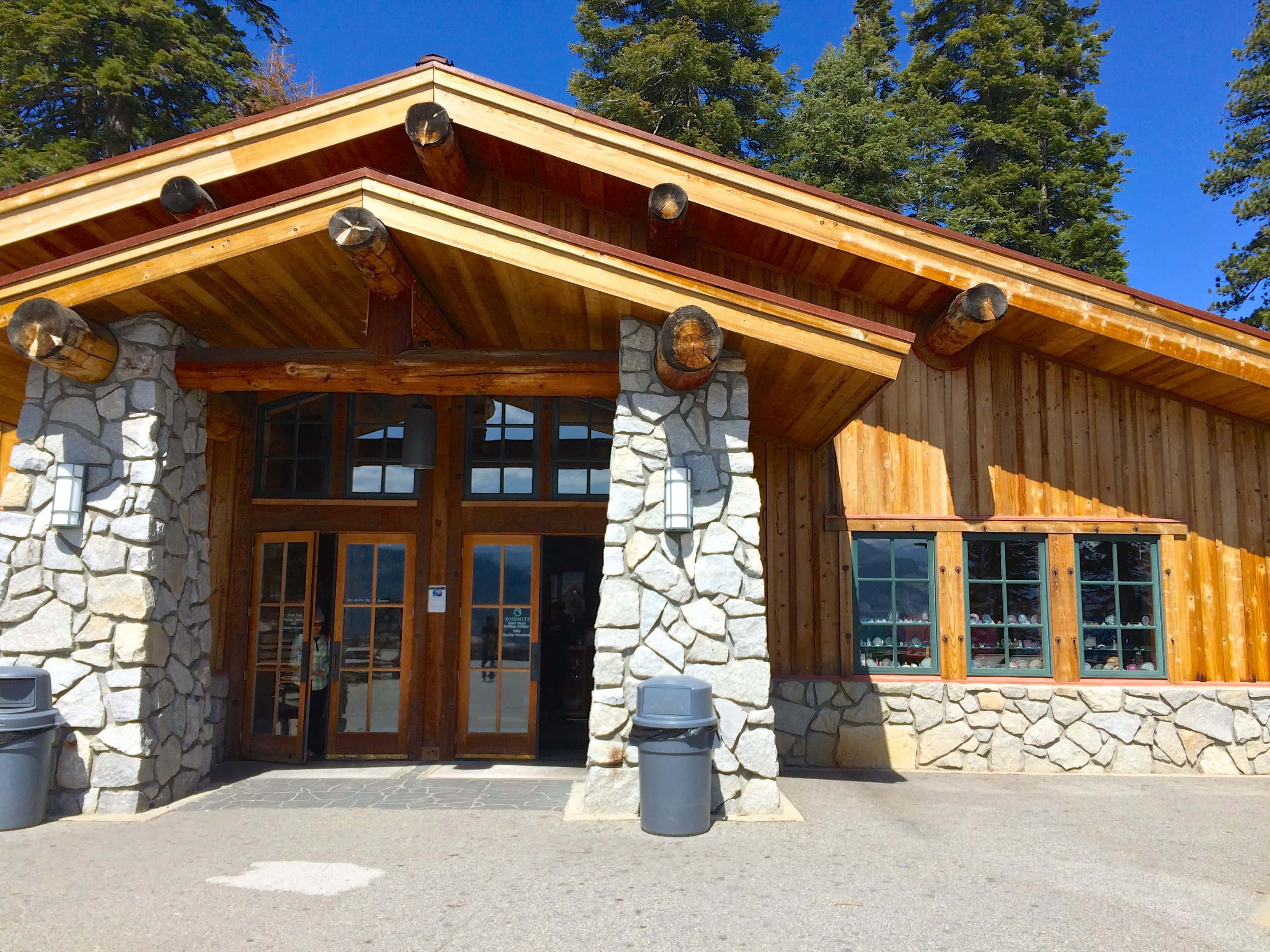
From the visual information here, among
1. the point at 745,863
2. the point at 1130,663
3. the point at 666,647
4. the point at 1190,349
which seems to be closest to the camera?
the point at 745,863

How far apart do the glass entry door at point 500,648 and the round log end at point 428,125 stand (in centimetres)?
380

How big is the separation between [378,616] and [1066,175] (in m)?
18.3

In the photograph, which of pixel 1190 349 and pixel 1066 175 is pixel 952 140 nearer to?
pixel 1066 175

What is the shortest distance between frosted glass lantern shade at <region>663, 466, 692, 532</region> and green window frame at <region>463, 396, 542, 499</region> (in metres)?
2.75

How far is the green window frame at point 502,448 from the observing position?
29.4 ft

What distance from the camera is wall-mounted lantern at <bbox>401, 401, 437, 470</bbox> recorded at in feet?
26.2

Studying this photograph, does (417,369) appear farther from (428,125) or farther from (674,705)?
(674,705)

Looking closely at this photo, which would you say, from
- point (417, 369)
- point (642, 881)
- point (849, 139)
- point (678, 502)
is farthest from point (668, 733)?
point (849, 139)

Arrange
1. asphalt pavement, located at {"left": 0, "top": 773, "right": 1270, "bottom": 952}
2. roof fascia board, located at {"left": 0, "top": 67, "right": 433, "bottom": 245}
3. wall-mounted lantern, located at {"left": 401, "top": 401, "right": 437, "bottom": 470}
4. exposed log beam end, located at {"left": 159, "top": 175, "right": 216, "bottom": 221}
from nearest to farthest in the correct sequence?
asphalt pavement, located at {"left": 0, "top": 773, "right": 1270, "bottom": 952} → roof fascia board, located at {"left": 0, "top": 67, "right": 433, "bottom": 245} → exposed log beam end, located at {"left": 159, "top": 175, "right": 216, "bottom": 221} → wall-mounted lantern, located at {"left": 401, "top": 401, "right": 437, "bottom": 470}

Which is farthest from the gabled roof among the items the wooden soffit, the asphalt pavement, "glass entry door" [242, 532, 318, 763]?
the asphalt pavement

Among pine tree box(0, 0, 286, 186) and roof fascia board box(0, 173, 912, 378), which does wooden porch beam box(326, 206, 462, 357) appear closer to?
roof fascia board box(0, 173, 912, 378)

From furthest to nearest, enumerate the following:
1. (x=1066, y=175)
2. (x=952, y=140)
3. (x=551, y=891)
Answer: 1. (x=952, y=140)
2. (x=1066, y=175)
3. (x=551, y=891)

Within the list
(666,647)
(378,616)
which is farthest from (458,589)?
(666,647)

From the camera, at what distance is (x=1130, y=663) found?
28.1 feet
